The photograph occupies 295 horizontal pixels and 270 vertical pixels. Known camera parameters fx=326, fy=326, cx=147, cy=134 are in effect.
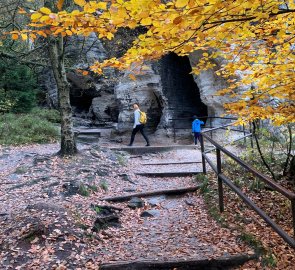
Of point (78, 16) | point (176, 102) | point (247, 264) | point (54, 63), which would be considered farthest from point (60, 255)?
point (176, 102)

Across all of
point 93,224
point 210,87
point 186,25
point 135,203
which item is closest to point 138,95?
point 210,87

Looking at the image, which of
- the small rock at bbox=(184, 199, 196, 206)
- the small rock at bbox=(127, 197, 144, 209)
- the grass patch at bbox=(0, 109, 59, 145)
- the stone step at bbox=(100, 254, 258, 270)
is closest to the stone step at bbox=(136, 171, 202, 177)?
the small rock at bbox=(184, 199, 196, 206)

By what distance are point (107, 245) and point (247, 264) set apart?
192 centimetres

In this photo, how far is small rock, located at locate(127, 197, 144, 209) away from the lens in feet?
20.7

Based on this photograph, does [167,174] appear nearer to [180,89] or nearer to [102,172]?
[102,172]

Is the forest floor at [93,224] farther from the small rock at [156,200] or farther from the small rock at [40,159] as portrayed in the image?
the small rock at [40,159]

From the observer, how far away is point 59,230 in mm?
4598

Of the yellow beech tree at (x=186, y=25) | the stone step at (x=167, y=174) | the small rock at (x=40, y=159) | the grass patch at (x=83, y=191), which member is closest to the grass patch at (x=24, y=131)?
the small rock at (x=40, y=159)

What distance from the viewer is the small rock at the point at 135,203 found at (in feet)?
20.7

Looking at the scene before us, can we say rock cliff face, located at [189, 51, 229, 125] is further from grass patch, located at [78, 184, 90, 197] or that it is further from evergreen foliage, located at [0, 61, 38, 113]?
grass patch, located at [78, 184, 90, 197]

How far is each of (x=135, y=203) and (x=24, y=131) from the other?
9819mm

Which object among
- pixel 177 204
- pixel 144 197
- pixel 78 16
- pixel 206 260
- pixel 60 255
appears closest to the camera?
pixel 78 16

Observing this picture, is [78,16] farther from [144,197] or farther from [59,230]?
[144,197]

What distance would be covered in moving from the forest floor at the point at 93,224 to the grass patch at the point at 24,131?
557 cm
